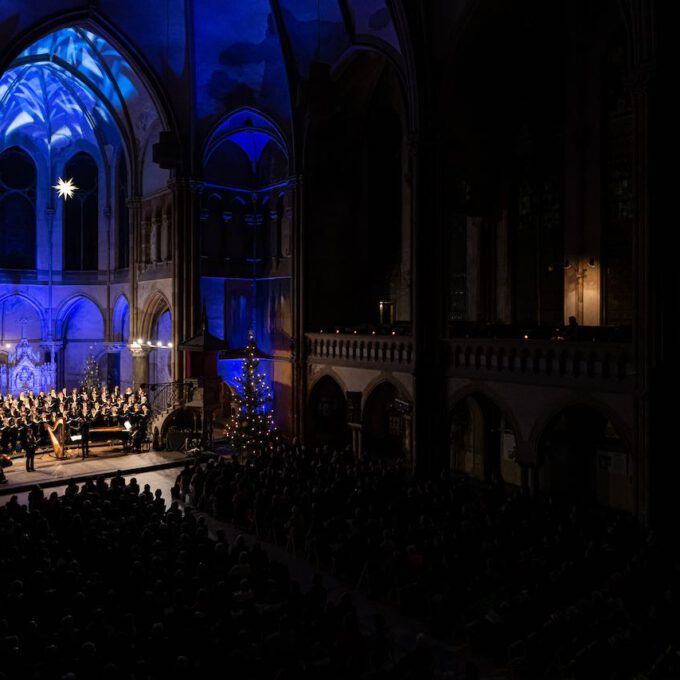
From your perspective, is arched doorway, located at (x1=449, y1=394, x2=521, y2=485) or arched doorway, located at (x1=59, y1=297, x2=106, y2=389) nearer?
arched doorway, located at (x1=449, y1=394, x2=521, y2=485)

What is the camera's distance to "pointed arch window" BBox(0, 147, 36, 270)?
34.5m

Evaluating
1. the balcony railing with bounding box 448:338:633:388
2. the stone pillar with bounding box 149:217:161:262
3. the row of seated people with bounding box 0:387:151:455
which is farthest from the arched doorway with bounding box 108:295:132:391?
the balcony railing with bounding box 448:338:633:388

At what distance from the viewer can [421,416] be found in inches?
814

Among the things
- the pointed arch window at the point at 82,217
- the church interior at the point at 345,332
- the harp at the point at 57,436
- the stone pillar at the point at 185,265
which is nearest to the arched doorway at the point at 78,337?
the church interior at the point at 345,332

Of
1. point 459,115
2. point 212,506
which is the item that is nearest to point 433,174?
point 459,115

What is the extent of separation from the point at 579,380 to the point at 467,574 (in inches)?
277

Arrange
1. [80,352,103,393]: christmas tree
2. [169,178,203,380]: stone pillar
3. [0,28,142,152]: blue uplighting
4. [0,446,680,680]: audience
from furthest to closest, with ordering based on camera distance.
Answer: [80,352,103,393]: christmas tree, [0,28,142,152]: blue uplighting, [169,178,203,380]: stone pillar, [0,446,680,680]: audience

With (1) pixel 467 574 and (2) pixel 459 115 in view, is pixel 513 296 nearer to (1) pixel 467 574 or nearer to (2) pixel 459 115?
(2) pixel 459 115

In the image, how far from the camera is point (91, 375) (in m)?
34.5

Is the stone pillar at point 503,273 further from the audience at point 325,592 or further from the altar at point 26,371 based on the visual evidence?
the altar at point 26,371

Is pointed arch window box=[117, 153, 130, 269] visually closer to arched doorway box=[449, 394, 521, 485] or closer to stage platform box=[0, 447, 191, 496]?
stage platform box=[0, 447, 191, 496]

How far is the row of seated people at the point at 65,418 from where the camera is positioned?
933 inches

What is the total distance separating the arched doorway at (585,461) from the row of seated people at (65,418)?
14687mm

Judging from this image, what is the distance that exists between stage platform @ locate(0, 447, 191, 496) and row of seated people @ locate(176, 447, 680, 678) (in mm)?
5069
